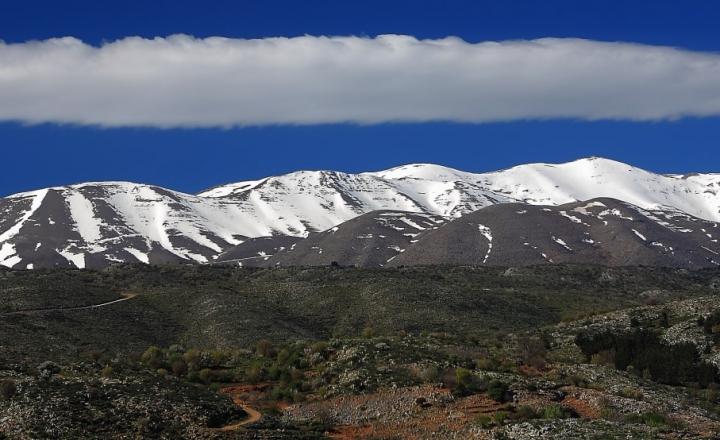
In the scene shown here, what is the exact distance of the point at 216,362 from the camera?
49.0m

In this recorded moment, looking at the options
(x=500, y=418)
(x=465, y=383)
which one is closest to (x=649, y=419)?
(x=500, y=418)

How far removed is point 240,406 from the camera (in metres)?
36.8

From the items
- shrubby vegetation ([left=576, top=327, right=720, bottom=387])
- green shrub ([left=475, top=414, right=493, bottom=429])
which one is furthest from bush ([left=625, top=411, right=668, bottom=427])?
shrubby vegetation ([left=576, top=327, right=720, bottom=387])

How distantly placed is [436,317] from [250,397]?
47628mm

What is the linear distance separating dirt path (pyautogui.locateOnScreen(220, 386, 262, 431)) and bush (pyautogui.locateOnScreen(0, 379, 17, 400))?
699 cm

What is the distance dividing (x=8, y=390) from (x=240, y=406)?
28.4ft

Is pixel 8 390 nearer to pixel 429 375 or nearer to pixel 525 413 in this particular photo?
pixel 429 375

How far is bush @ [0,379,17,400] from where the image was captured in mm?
31798

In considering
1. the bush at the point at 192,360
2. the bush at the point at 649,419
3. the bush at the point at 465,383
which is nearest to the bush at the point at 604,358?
the bush at the point at 465,383

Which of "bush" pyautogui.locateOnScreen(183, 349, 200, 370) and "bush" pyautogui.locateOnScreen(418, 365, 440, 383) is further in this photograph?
"bush" pyautogui.locateOnScreen(183, 349, 200, 370)

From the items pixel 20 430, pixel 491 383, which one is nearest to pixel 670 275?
pixel 491 383

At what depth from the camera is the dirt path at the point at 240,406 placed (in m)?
32.7

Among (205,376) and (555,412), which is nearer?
(555,412)

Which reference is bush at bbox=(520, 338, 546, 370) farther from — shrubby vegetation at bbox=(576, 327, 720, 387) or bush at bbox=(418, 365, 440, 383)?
bush at bbox=(418, 365, 440, 383)
